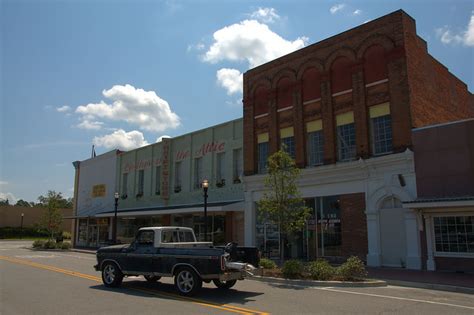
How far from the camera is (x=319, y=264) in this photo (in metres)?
15.5

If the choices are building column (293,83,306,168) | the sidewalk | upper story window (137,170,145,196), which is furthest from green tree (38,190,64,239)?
the sidewalk

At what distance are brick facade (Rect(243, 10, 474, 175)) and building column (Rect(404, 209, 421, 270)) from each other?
10.2 ft

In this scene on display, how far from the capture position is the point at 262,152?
26.7m

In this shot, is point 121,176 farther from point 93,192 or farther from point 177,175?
point 177,175

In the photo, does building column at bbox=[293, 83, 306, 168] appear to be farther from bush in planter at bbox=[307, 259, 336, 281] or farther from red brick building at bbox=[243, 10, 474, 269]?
bush in planter at bbox=[307, 259, 336, 281]

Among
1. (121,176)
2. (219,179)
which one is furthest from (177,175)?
(121,176)

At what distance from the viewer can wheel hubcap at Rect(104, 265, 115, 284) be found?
1336cm

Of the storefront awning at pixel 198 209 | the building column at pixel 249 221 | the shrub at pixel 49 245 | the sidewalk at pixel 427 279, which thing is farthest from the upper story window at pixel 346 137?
the shrub at pixel 49 245

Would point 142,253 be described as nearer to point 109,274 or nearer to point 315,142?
point 109,274

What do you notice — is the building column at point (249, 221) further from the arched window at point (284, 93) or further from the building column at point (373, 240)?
the building column at point (373, 240)

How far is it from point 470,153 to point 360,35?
808cm

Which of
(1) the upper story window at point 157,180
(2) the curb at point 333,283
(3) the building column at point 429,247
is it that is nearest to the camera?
(2) the curb at point 333,283

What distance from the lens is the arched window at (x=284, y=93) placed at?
25438 millimetres

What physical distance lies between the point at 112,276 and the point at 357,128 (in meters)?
13.7
